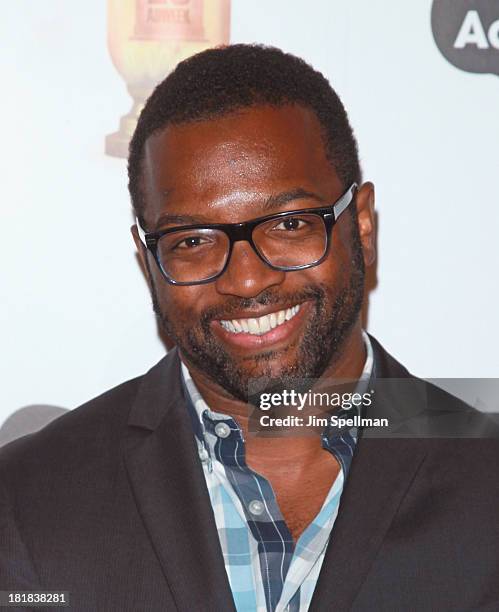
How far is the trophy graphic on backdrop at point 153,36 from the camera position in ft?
6.61

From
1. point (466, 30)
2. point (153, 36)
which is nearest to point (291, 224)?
point (153, 36)

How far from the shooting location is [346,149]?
5.99 feet

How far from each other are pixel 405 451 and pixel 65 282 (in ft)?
2.67

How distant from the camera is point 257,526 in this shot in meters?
1.66

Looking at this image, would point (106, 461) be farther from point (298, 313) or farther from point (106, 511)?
point (298, 313)

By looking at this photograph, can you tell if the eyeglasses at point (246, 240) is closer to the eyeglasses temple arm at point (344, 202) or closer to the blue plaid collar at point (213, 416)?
the eyeglasses temple arm at point (344, 202)

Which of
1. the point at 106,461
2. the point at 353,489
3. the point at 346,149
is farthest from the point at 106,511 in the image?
the point at 346,149

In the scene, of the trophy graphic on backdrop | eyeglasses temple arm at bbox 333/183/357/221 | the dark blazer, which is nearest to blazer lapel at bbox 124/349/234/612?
the dark blazer

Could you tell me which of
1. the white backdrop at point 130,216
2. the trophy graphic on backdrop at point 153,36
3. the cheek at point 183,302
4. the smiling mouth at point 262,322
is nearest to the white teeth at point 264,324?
the smiling mouth at point 262,322

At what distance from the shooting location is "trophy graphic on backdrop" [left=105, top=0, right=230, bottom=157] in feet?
6.61

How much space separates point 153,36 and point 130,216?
0.38 m

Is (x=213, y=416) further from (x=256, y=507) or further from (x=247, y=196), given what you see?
(x=247, y=196)

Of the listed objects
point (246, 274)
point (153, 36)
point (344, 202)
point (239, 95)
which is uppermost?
point (153, 36)

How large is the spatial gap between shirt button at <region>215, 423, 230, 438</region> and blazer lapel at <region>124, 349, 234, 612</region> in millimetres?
51
